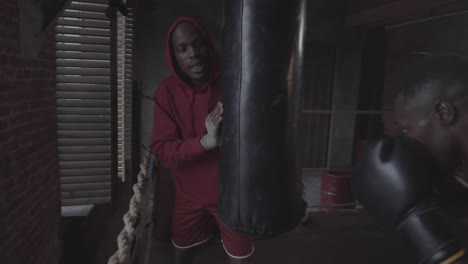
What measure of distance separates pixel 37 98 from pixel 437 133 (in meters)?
2.08

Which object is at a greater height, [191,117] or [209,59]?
[209,59]

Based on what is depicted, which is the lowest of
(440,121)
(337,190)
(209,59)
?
(337,190)

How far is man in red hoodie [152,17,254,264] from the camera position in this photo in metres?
1.28

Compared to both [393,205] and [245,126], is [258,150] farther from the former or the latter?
[393,205]

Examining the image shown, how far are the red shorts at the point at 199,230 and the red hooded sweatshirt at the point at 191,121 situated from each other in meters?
0.08

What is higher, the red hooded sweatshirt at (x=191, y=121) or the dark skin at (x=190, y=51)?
the dark skin at (x=190, y=51)

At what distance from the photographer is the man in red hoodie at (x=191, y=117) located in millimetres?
1278

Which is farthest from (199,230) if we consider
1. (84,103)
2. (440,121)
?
(84,103)

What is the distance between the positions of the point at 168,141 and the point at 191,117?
0.49ft

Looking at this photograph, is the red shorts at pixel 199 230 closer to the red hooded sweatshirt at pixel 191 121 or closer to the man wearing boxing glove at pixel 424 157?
the red hooded sweatshirt at pixel 191 121

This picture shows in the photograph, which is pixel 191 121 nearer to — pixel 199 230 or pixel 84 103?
pixel 199 230

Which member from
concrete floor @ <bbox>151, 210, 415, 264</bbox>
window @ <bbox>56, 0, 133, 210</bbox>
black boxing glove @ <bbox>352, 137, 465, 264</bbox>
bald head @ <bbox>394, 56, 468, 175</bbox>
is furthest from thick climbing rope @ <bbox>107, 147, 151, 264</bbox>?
concrete floor @ <bbox>151, 210, 415, 264</bbox>

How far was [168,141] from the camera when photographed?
1.33 meters

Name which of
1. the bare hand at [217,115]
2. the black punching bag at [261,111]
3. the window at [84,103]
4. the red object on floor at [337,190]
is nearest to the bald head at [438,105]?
the black punching bag at [261,111]
